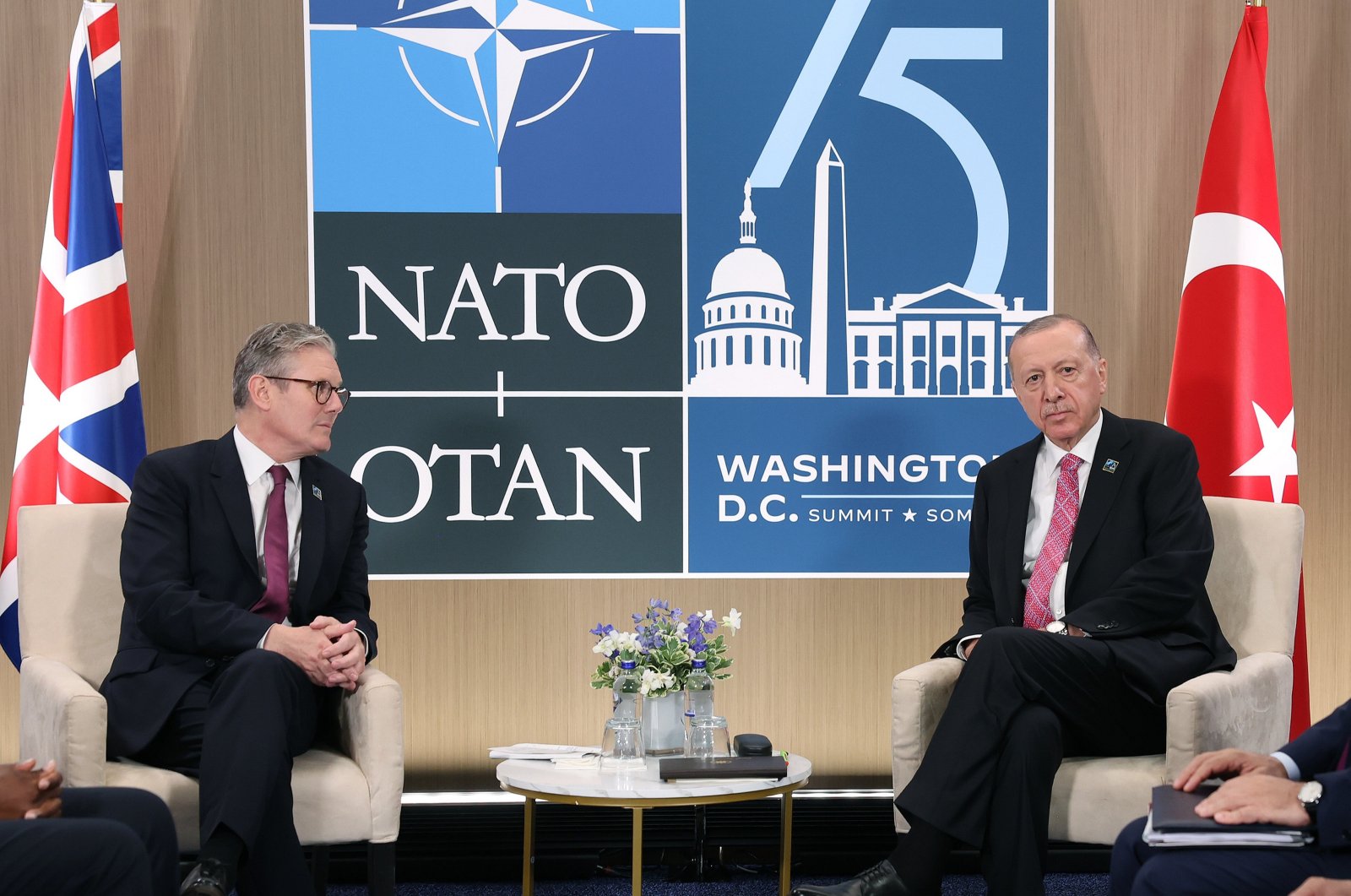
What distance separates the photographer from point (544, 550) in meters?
3.78

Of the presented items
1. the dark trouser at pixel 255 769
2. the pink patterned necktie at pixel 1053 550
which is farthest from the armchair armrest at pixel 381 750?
the pink patterned necktie at pixel 1053 550

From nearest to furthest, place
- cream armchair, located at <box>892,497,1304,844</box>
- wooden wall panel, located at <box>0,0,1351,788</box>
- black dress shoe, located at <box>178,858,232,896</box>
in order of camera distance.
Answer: black dress shoe, located at <box>178,858,232,896</box>, cream armchair, located at <box>892,497,1304,844</box>, wooden wall panel, located at <box>0,0,1351,788</box>

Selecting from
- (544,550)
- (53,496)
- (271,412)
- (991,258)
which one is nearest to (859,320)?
(991,258)

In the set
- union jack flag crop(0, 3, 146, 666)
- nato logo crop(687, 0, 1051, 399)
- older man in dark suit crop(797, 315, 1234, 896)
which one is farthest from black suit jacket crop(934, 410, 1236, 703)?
union jack flag crop(0, 3, 146, 666)

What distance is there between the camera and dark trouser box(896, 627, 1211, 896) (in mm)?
2500

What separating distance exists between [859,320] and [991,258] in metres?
0.45

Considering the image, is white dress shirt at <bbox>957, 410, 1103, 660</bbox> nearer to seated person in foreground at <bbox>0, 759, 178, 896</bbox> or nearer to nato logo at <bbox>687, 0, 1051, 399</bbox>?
nato logo at <bbox>687, 0, 1051, 399</bbox>

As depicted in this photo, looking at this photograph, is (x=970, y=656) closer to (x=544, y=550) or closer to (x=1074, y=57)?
(x=544, y=550)

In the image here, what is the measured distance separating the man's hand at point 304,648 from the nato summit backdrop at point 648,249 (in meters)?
1.05

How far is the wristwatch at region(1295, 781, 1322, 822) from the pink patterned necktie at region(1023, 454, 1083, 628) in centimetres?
99

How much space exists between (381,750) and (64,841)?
752mm

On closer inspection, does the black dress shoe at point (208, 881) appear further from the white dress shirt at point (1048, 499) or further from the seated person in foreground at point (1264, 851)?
the white dress shirt at point (1048, 499)

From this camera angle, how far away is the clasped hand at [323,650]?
105 inches

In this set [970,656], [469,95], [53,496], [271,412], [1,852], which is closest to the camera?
[1,852]
